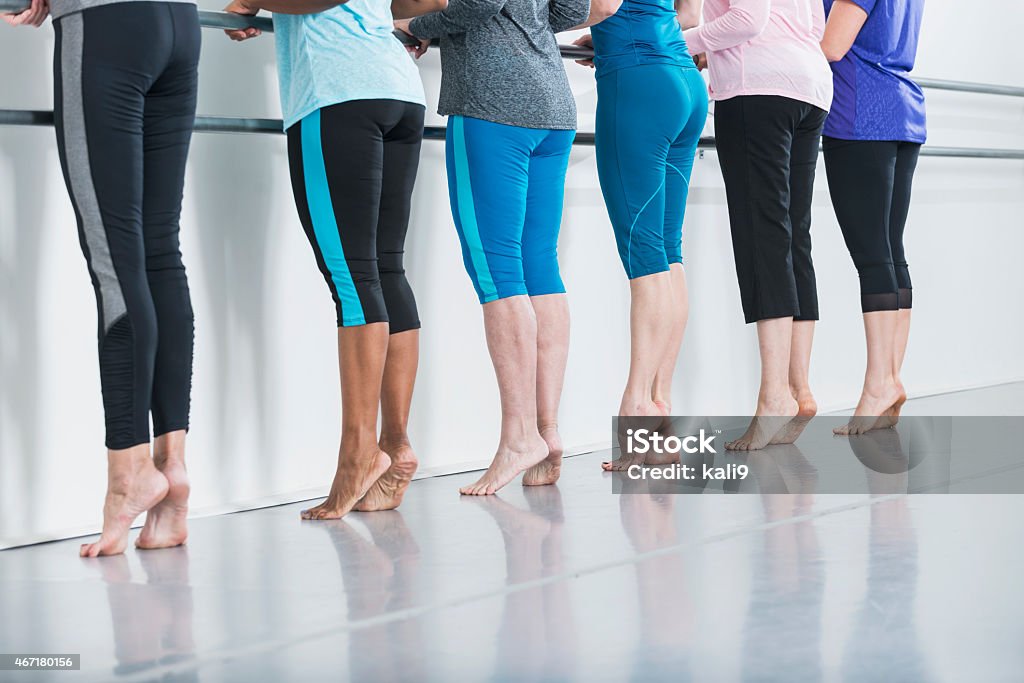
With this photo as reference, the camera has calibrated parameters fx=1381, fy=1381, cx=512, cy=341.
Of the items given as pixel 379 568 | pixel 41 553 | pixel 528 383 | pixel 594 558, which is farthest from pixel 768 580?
pixel 41 553

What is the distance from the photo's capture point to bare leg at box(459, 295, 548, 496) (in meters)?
2.33

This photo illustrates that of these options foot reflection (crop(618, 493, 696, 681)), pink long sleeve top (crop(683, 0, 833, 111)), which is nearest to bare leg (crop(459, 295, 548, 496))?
foot reflection (crop(618, 493, 696, 681))

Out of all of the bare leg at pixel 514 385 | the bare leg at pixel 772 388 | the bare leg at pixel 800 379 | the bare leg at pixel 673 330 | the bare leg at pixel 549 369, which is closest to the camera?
the bare leg at pixel 514 385

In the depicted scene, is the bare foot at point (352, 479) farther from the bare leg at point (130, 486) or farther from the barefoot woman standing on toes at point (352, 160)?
the bare leg at point (130, 486)

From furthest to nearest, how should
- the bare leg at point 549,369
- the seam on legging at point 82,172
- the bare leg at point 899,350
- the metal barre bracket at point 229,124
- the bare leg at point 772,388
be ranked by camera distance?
1. the bare leg at point 899,350
2. the bare leg at point 772,388
3. the bare leg at point 549,369
4. the metal barre bracket at point 229,124
5. the seam on legging at point 82,172

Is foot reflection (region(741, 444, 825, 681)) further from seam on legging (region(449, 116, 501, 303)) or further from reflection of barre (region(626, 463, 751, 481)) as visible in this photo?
seam on legging (region(449, 116, 501, 303))

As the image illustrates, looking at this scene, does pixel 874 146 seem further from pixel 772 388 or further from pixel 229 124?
pixel 229 124

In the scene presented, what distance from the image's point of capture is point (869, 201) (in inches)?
121

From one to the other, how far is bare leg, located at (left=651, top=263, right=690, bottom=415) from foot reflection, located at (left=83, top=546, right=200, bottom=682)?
44.8 inches

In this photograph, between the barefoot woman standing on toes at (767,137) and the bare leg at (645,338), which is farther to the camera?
the barefoot woman standing on toes at (767,137)

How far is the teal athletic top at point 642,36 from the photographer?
255cm

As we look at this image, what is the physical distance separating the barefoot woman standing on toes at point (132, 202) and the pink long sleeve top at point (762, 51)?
123cm

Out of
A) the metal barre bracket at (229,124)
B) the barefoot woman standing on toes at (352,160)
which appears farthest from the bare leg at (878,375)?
the barefoot woman standing on toes at (352,160)

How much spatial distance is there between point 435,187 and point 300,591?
123 centimetres
